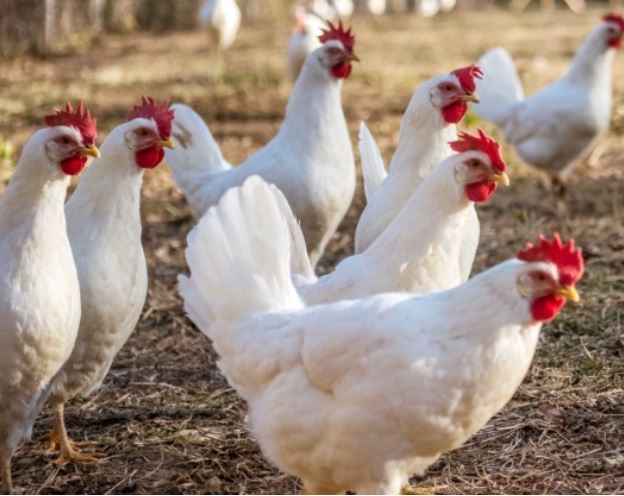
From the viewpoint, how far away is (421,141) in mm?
4734

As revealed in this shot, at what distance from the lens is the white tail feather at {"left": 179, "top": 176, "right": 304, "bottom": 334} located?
364cm

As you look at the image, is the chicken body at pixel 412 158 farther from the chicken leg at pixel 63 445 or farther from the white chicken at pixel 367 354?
the chicken leg at pixel 63 445

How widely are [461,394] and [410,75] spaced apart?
475 inches

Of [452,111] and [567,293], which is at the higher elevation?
[452,111]

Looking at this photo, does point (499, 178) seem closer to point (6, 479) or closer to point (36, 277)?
point (36, 277)

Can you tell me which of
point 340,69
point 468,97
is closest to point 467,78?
point 468,97

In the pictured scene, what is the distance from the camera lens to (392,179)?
4.76 m

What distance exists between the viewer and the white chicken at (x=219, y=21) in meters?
17.0

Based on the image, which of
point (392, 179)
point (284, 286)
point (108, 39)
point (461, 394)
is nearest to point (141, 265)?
point (284, 286)

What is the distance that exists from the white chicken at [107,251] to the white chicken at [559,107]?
15.8 ft

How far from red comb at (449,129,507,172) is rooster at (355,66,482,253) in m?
0.52

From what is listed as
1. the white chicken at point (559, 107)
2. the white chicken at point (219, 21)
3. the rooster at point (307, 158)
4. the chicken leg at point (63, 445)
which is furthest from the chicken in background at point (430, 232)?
the white chicken at point (219, 21)

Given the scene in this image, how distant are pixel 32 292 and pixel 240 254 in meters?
0.73

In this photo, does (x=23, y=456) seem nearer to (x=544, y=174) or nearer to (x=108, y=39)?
(x=544, y=174)
